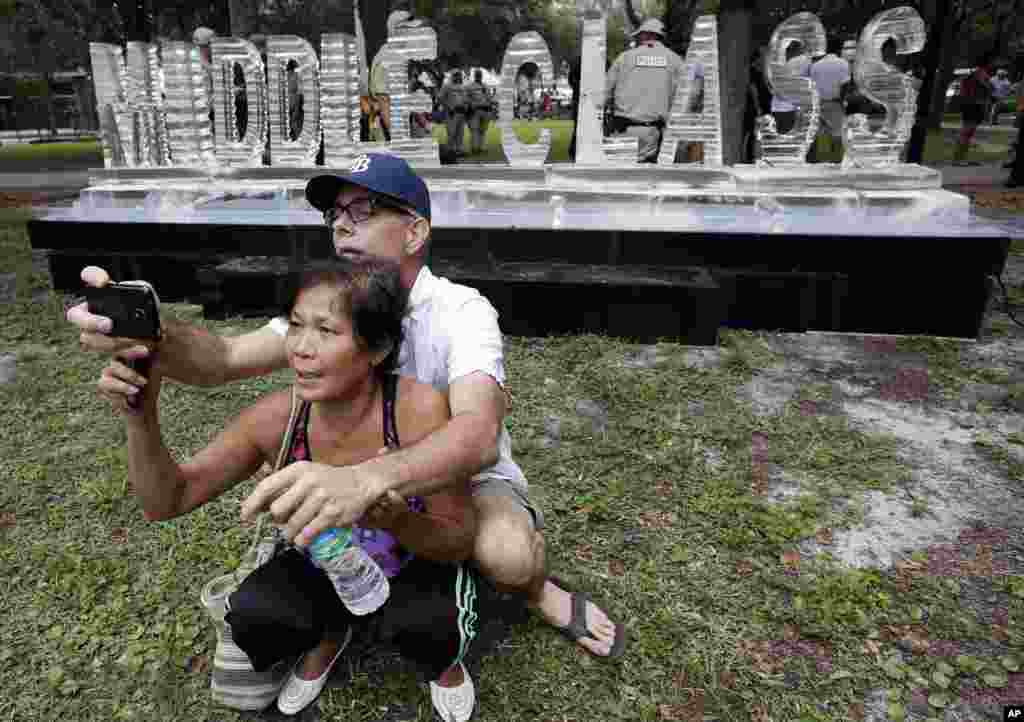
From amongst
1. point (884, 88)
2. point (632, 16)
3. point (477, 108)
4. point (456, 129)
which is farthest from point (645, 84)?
point (632, 16)

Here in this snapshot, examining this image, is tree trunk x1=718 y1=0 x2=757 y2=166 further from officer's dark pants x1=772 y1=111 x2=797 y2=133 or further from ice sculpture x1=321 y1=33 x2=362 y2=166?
ice sculpture x1=321 y1=33 x2=362 y2=166

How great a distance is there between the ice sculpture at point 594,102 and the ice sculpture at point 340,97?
71.1 inches

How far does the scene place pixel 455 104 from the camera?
14.2 meters

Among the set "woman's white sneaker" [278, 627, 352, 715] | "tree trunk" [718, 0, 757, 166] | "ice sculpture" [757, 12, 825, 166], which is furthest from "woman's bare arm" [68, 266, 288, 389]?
"tree trunk" [718, 0, 757, 166]

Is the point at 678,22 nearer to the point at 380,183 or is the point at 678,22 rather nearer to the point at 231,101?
the point at 231,101

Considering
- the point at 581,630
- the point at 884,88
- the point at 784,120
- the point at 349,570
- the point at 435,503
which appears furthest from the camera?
the point at 784,120

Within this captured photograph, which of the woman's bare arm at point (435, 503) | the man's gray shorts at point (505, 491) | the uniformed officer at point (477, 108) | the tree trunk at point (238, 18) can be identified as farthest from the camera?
the uniformed officer at point (477, 108)

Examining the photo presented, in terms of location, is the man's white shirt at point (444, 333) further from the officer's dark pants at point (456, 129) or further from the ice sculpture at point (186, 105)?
the officer's dark pants at point (456, 129)

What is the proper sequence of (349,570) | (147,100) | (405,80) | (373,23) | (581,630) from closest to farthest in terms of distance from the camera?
(349,570), (581,630), (405,80), (147,100), (373,23)

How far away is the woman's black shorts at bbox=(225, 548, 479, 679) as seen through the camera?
1.71 metres

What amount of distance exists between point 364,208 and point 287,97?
15.7 ft

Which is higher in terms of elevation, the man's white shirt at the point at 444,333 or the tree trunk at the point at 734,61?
the tree trunk at the point at 734,61

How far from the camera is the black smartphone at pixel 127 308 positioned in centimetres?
137

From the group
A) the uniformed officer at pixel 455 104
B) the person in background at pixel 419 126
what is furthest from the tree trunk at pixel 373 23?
the uniformed officer at pixel 455 104
